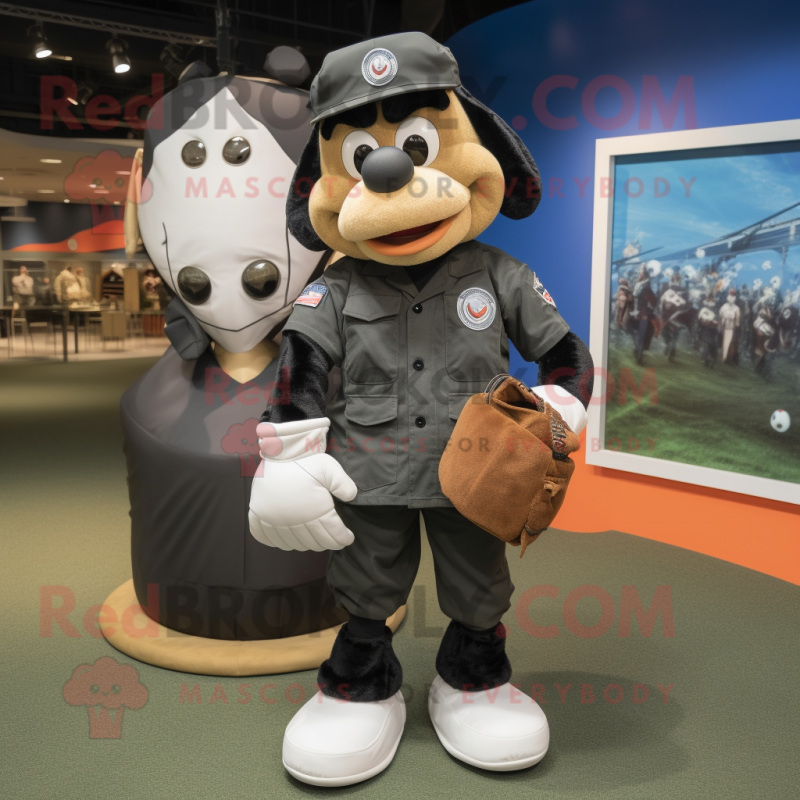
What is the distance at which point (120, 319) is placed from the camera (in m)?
13.3

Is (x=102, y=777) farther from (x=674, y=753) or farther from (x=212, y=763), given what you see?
(x=674, y=753)

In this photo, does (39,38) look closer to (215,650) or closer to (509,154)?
(215,650)

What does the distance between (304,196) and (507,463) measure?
810 millimetres

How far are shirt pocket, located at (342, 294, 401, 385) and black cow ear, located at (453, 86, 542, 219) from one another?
1.21 feet

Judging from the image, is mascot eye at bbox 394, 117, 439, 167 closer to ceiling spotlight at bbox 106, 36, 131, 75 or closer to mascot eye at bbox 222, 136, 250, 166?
mascot eye at bbox 222, 136, 250, 166

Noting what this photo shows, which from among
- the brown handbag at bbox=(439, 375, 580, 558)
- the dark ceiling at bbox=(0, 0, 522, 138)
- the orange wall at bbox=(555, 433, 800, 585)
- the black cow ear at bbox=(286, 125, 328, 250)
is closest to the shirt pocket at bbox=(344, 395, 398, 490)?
the brown handbag at bbox=(439, 375, 580, 558)

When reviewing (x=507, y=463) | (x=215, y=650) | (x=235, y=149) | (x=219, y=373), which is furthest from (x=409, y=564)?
(x=235, y=149)

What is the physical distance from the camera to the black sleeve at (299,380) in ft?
5.83

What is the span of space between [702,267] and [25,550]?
2.90 metres

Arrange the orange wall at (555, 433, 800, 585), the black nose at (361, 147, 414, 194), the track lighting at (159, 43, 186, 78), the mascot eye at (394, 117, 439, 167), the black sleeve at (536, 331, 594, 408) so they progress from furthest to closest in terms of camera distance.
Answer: the track lighting at (159, 43, 186, 78) → the orange wall at (555, 433, 800, 585) → the black sleeve at (536, 331, 594, 408) → the mascot eye at (394, 117, 439, 167) → the black nose at (361, 147, 414, 194)

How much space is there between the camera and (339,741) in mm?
1882

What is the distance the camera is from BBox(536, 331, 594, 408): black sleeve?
1.88 metres

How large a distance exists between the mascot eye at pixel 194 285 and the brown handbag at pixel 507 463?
0.94 m

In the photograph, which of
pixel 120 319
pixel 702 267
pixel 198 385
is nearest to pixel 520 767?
pixel 198 385
